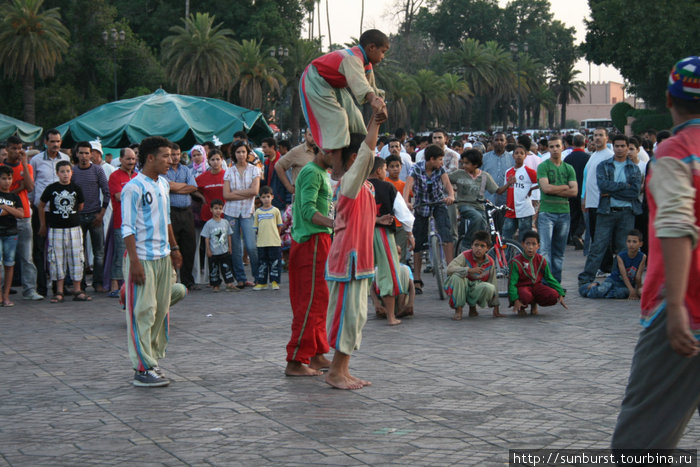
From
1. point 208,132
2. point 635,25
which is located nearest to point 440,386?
point 208,132

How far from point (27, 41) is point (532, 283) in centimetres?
4097

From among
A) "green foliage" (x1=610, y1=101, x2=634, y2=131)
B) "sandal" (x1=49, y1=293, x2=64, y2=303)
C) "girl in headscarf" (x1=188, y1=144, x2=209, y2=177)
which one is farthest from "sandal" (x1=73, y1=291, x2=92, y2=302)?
"green foliage" (x1=610, y1=101, x2=634, y2=131)

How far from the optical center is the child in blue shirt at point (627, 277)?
36.8ft

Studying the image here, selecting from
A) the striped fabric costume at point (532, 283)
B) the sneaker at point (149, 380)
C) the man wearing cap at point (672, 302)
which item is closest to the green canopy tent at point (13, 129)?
the striped fabric costume at point (532, 283)

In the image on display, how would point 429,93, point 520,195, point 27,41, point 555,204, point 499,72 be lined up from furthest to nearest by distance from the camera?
point 499,72 → point 429,93 → point 27,41 → point 520,195 → point 555,204

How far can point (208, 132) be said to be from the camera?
21.4 metres

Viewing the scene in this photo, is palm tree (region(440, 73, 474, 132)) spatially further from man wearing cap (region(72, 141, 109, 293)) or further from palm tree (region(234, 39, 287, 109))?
man wearing cap (region(72, 141, 109, 293))

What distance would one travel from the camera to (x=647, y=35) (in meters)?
50.8

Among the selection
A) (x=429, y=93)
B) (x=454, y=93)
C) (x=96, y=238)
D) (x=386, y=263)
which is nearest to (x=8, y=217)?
(x=96, y=238)

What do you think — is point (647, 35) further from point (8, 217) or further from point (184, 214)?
point (8, 217)

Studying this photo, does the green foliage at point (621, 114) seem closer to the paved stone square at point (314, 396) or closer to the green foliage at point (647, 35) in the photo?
the green foliage at point (647, 35)

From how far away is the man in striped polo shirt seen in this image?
6633 mm

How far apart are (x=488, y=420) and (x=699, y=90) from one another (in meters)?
2.61

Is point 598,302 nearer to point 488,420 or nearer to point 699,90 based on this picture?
point 488,420
